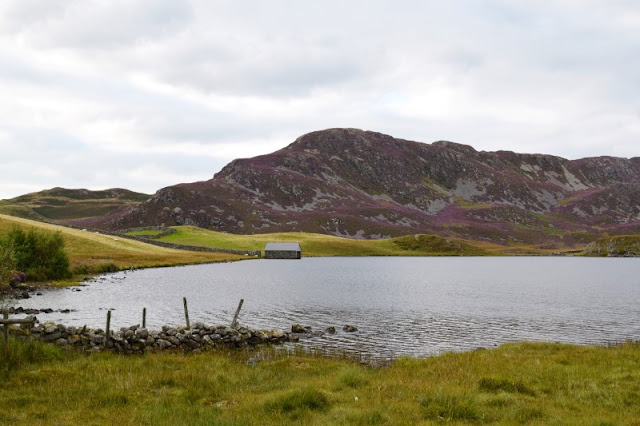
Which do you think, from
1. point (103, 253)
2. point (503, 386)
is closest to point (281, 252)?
point (103, 253)

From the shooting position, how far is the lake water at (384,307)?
1706 inches

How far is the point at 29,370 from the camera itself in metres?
22.1

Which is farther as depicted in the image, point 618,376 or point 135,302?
point 135,302

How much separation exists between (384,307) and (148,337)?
1416 inches

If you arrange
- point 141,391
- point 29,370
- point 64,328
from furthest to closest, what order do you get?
point 64,328, point 29,370, point 141,391

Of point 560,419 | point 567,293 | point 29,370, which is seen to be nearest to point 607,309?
point 567,293

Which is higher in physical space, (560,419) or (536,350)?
(560,419)

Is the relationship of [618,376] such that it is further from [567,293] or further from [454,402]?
[567,293]

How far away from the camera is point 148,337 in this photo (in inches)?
1296

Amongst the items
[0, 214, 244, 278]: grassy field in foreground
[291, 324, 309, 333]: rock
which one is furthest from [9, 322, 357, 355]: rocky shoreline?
[0, 214, 244, 278]: grassy field in foreground

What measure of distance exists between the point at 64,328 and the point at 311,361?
15.8 m

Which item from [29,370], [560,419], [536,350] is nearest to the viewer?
[560,419]

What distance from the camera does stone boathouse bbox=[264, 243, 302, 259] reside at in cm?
17838

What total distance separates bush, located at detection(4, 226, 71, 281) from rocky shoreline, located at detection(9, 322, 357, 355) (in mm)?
52479
